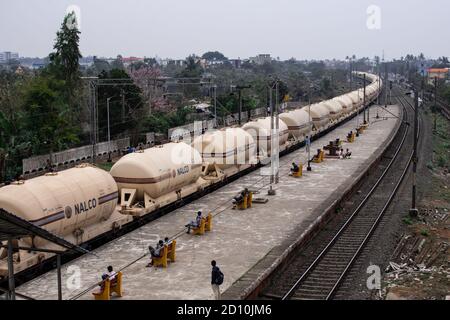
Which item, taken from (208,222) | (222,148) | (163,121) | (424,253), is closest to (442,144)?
(163,121)

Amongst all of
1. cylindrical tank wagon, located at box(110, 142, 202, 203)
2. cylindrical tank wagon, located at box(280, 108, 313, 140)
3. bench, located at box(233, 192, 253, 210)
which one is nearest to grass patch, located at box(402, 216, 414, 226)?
bench, located at box(233, 192, 253, 210)

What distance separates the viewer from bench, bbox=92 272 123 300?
14.5 metres

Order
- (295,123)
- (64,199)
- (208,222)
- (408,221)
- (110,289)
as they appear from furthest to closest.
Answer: (295,123), (408,221), (208,222), (64,199), (110,289)

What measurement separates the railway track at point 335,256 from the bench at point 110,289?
4015 mm

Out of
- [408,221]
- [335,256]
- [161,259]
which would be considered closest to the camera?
[161,259]

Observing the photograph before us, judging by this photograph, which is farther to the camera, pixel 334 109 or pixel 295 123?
pixel 334 109

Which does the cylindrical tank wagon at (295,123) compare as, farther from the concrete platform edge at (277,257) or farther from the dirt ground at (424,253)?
the concrete platform edge at (277,257)

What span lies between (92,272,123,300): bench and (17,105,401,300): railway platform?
30 centimetres

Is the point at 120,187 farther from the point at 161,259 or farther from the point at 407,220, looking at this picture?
the point at 407,220

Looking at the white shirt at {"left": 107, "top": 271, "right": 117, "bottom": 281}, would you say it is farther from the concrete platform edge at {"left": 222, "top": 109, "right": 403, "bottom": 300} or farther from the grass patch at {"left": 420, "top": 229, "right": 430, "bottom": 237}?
→ the grass patch at {"left": 420, "top": 229, "right": 430, "bottom": 237}

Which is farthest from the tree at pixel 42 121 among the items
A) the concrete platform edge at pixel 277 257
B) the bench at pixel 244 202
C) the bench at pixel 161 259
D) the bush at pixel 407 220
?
the bush at pixel 407 220

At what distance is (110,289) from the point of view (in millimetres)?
14938

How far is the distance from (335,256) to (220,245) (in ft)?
13.2
